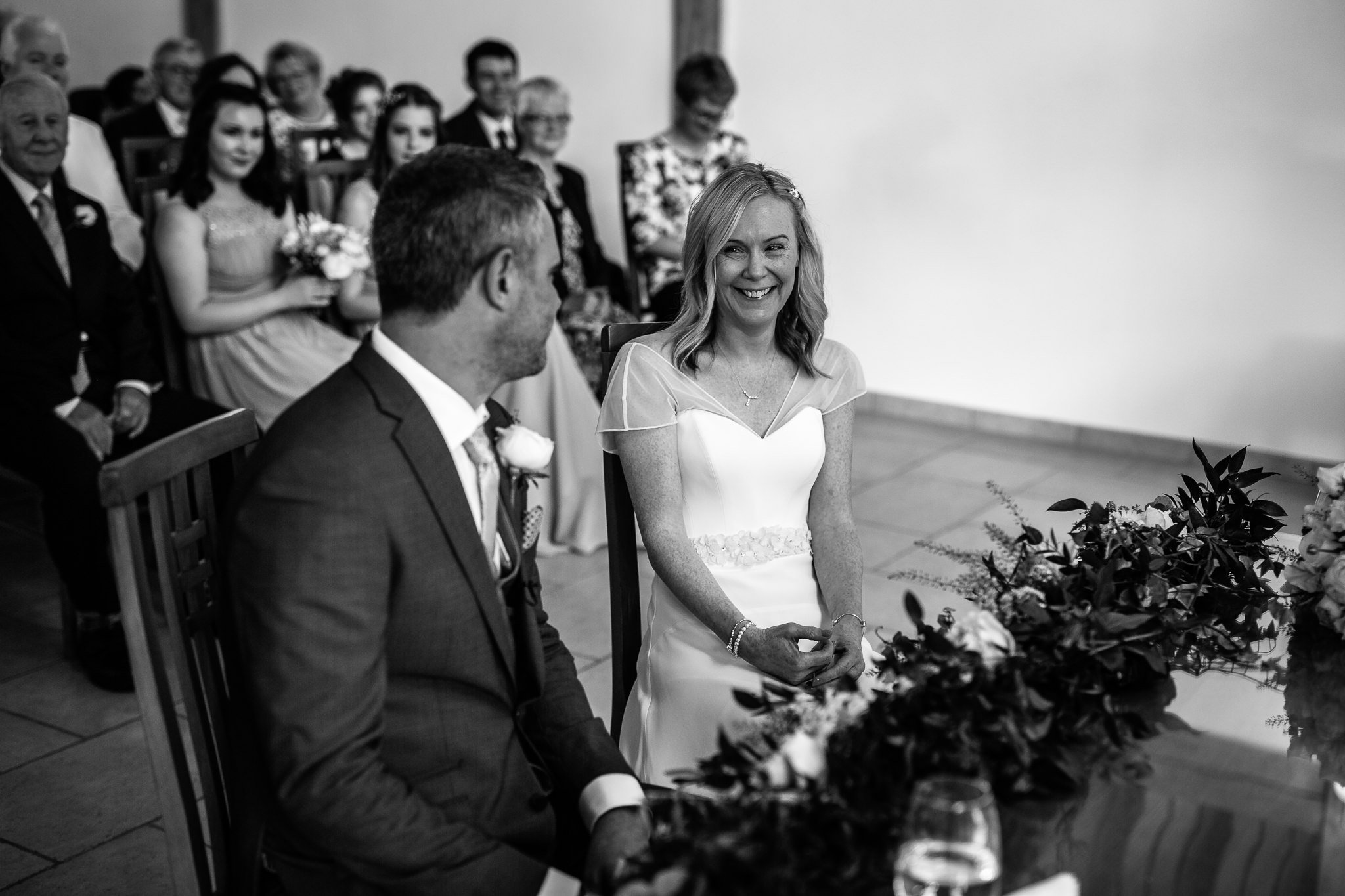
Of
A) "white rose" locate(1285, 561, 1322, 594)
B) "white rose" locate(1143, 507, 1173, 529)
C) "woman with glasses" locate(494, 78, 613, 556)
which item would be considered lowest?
"woman with glasses" locate(494, 78, 613, 556)

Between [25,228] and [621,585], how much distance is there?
8.21 feet

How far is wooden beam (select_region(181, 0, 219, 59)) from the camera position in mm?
9078

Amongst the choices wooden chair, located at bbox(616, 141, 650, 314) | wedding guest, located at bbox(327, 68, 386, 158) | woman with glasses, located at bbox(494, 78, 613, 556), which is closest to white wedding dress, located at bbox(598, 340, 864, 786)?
woman with glasses, located at bbox(494, 78, 613, 556)

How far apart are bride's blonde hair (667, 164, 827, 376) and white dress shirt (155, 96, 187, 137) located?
501 centimetres

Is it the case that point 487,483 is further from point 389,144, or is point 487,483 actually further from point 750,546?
point 389,144

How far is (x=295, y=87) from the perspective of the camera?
6.95m

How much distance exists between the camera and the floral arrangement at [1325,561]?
1.85 metres

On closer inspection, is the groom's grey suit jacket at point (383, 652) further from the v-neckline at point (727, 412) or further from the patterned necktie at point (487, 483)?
the v-neckline at point (727, 412)

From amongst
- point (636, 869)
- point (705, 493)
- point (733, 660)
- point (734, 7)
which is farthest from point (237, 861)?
point (734, 7)

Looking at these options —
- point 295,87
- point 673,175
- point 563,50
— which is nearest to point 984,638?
point 673,175

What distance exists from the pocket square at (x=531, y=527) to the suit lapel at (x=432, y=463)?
218mm

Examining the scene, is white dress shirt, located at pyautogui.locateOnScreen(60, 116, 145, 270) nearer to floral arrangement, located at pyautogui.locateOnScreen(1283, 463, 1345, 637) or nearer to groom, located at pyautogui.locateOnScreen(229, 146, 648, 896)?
groom, located at pyautogui.locateOnScreen(229, 146, 648, 896)

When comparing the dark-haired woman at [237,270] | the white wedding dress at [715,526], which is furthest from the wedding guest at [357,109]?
the white wedding dress at [715,526]

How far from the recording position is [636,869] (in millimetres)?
1143
